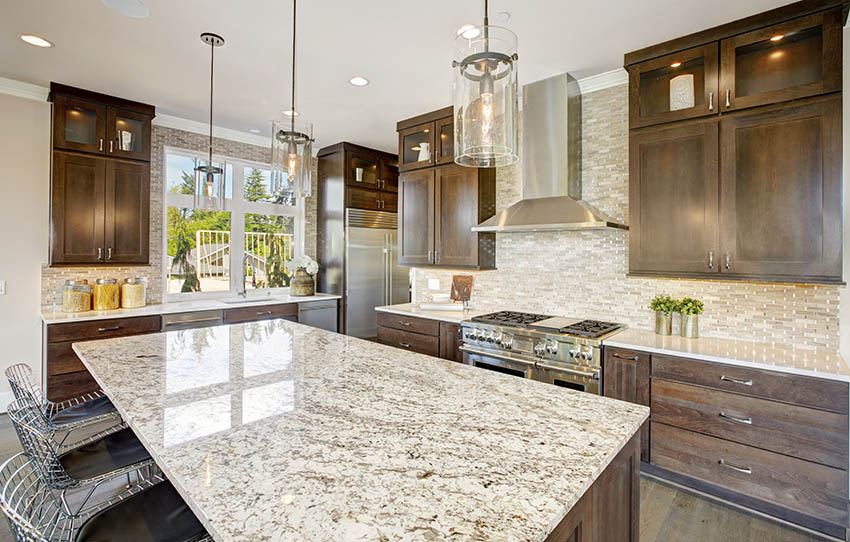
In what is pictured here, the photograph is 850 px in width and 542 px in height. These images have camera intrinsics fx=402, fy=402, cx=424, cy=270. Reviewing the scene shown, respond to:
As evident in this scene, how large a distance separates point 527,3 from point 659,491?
2.94 m

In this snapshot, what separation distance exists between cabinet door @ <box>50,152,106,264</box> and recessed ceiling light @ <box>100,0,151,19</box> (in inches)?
70.5

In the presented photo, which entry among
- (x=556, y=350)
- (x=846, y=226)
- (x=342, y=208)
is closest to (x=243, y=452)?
(x=556, y=350)

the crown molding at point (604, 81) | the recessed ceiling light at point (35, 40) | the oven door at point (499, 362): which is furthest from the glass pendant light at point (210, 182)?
the crown molding at point (604, 81)

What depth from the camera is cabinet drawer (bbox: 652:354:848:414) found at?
191cm

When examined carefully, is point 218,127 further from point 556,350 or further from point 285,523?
point 285,523

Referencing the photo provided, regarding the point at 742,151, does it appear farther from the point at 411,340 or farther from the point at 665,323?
the point at 411,340

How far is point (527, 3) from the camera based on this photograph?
7.33 ft

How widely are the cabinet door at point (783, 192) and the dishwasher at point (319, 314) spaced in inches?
157

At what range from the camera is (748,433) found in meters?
2.14

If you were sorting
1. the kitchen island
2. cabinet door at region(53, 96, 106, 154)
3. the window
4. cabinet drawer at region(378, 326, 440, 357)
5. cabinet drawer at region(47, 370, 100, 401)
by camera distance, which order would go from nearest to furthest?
the kitchen island
cabinet drawer at region(47, 370, 100, 401)
cabinet door at region(53, 96, 106, 154)
cabinet drawer at region(378, 326, 440, 357)
the window

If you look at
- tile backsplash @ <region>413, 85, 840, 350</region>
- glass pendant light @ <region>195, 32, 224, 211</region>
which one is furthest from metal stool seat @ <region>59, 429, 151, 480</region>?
tile backsplash @ <region>413, 85, 840, 350</region>

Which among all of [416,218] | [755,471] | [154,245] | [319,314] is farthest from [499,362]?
[154,245]

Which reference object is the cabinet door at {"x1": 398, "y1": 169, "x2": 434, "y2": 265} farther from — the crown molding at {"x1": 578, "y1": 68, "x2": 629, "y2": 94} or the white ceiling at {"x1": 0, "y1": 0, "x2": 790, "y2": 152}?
the crown molding at {"x1": 578, "y1": 68, "x2": 629, "y2": 94}

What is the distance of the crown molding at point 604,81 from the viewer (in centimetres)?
304
